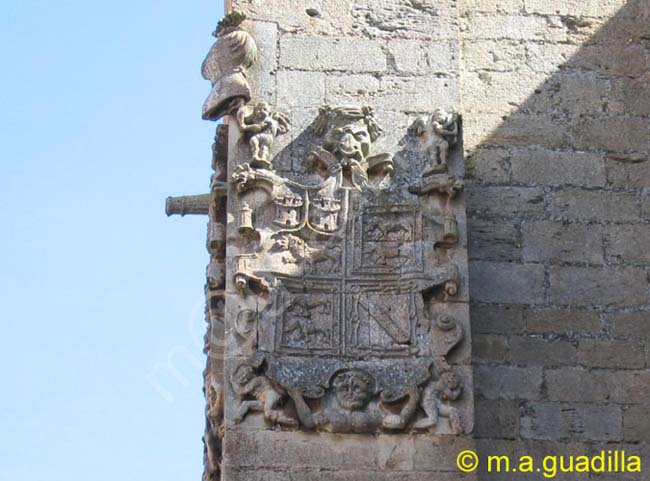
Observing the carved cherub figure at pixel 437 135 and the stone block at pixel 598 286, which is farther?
the stone block at pixel 598 286

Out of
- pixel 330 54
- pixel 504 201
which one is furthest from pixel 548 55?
pixel 330 54

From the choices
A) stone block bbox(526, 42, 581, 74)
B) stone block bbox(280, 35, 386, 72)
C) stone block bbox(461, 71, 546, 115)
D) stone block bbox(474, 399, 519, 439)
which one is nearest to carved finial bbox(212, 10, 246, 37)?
stone block bbox(280, 35, 386, 72)

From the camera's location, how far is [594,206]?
298 inches

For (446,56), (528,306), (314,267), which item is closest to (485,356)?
(528,306)

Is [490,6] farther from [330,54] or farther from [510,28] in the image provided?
[330,54]

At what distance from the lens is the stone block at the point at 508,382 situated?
23.2 feet

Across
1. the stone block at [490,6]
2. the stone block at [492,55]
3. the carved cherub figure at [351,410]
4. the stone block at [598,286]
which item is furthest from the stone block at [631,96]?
the carved cherub figure at [351,410]

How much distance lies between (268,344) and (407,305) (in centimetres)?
61

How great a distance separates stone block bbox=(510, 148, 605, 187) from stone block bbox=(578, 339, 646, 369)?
2.68 ft

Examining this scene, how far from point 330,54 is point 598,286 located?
5.30 feet

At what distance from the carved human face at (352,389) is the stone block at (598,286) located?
115 cm

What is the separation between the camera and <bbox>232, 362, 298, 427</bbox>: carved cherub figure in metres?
6.51

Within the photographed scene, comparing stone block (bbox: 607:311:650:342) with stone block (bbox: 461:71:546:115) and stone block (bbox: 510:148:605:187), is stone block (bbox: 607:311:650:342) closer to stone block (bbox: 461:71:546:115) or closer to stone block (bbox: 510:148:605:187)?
stone block (bbox: 510:148:605:187)

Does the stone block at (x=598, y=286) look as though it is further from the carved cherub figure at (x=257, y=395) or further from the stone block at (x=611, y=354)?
the carved cherub figure at (x=257, y=395)
